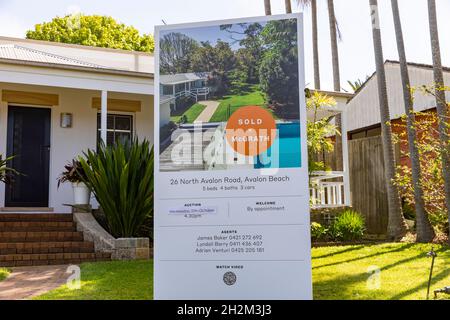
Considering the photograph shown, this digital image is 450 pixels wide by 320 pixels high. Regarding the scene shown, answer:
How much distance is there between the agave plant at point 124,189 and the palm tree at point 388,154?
17.0ft

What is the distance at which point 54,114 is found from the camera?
37.4 feet

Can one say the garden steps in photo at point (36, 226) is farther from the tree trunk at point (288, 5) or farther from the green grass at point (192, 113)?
the tree trunk at point (288, 5)

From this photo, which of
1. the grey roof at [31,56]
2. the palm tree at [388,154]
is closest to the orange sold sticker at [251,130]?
the grey roof at [31,56]

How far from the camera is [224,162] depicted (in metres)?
4.15

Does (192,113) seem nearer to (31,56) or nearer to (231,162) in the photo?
(231,162)

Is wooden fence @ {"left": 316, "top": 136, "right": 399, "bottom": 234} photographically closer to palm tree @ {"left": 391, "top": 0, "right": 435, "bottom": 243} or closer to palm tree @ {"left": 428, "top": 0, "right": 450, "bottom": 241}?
palm tree @ {"left": 391, "top": 0, "right": 435, "bottom": 243}

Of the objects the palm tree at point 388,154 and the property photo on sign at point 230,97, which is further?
the palm tree at point 388,154

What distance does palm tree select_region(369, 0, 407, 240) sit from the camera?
36.0ft

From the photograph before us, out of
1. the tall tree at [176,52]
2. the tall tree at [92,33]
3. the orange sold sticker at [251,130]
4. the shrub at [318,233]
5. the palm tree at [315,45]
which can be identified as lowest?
the shrub at [318,233]

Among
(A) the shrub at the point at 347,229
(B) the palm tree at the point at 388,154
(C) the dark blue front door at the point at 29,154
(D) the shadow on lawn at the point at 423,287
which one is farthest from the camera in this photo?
(B) the palm tree at the point at 388,154

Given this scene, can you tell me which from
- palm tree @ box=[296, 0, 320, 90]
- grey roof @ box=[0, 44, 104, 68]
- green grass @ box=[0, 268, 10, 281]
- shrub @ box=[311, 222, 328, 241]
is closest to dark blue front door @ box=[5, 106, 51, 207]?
grey roof @ box=[0, 44, 104, 68]

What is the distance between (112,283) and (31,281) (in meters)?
1.05

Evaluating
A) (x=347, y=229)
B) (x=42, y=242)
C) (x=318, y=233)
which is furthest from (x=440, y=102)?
(x=42, y=242)

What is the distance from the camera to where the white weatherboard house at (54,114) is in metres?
10.3
